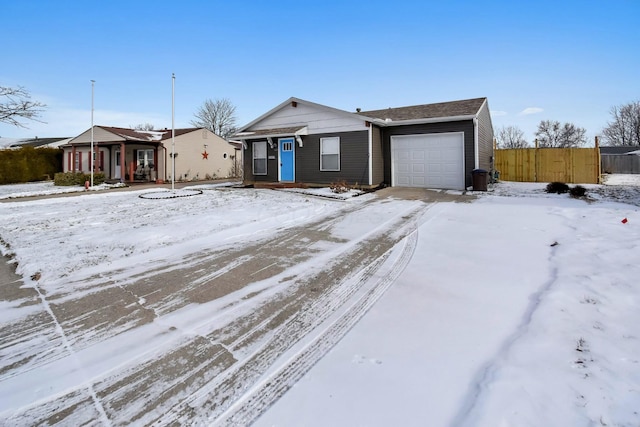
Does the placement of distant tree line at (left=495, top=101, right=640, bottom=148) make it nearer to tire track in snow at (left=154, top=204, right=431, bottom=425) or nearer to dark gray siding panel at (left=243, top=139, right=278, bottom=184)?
dark gray siding panel at (left=243, top=139, right=278, bottom=184)

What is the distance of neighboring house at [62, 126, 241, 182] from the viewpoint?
21562 millimetres

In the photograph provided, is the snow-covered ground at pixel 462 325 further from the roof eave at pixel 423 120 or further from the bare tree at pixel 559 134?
the bare tree at pixel 559 134

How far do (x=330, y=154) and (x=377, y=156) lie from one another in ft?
6.94

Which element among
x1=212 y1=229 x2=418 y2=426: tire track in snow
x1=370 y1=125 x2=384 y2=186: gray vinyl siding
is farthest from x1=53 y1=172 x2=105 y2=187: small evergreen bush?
x1=212 y1=229 x2=418 y2=426: tire track in snow

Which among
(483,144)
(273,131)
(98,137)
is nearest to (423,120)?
(483,144)

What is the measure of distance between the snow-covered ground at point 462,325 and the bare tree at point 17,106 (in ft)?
33.4

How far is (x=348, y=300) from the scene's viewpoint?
136 inches

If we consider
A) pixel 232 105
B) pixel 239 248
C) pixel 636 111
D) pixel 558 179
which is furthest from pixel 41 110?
pixel 636 111

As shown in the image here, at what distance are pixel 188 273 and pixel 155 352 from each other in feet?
6.31

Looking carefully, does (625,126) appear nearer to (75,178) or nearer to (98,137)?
(98,137)

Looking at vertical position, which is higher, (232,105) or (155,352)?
(232,105)

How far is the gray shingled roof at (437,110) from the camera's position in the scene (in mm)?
13289

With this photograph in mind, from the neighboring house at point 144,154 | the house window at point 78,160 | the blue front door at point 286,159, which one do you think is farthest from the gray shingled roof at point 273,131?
the house window at point 78,160

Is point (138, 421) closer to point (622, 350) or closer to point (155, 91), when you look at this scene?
point (622, 350)
